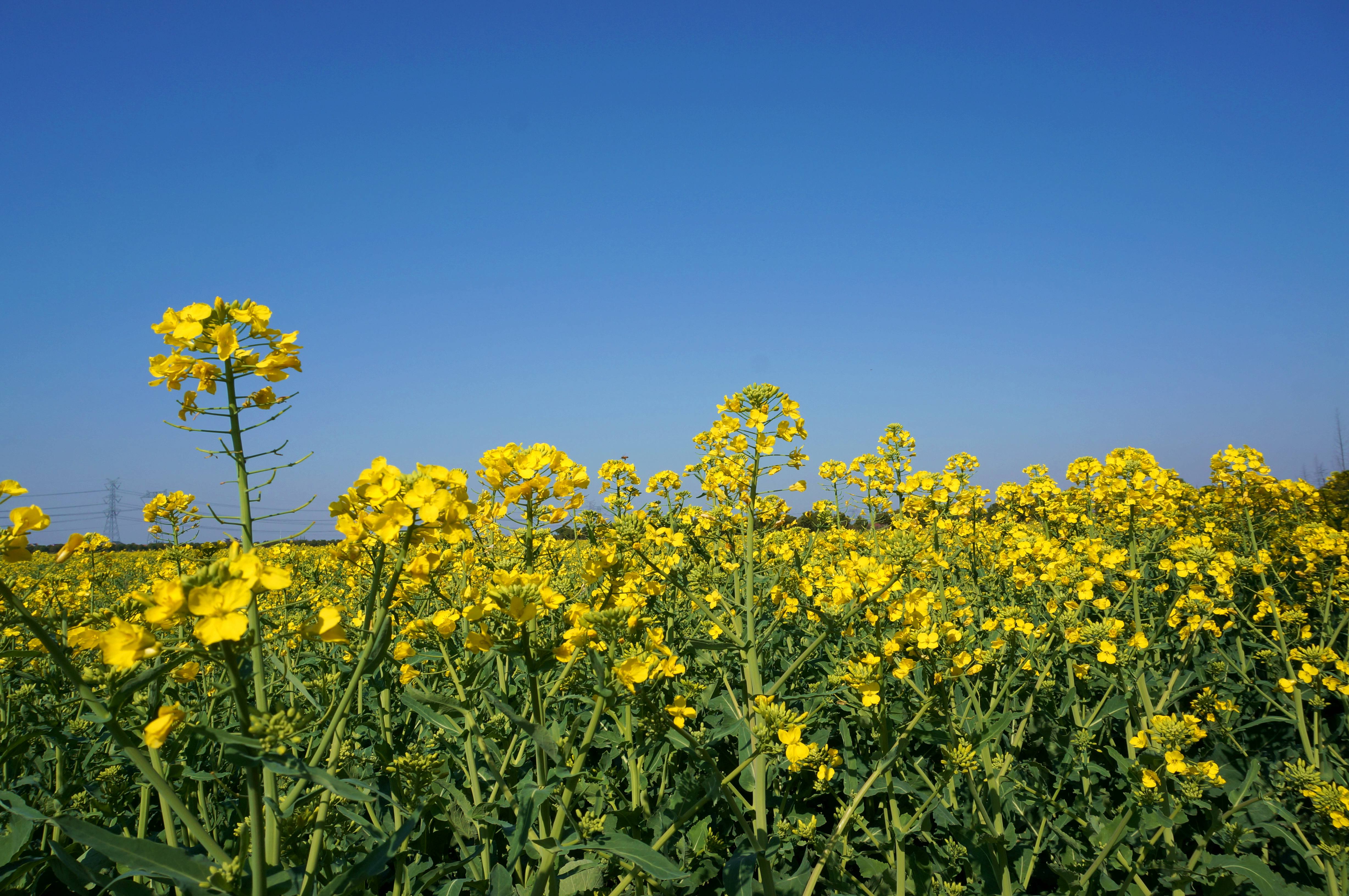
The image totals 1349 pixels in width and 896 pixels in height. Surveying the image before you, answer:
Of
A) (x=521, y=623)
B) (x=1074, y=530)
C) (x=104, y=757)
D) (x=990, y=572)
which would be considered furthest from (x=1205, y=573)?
(x=104, y=757)

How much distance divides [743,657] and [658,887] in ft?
3.13

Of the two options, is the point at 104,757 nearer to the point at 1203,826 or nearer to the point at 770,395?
the point at 770,395

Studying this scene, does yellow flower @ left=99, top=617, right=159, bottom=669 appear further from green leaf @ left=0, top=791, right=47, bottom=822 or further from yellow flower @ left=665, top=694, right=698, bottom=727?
yellow flower @ left=665, top=694, right=698, bottom=727

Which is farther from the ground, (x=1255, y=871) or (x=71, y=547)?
(x=71, y=547)

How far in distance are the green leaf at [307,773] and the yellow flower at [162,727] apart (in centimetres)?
27

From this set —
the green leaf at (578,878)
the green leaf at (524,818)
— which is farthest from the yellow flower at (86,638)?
the green leaf at (578,878)

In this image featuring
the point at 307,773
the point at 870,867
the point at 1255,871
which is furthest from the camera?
the point at 870,867

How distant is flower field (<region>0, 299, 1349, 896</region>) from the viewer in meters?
1.51

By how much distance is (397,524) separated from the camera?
59.8 inches

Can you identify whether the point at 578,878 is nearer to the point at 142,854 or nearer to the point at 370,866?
the point at 370,866

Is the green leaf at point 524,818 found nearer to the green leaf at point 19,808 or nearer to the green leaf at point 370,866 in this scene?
the green leaf at point 370,866

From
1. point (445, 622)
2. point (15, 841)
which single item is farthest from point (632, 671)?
point (15, 841)

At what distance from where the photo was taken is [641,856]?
1630mm

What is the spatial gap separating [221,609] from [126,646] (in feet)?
0.82
